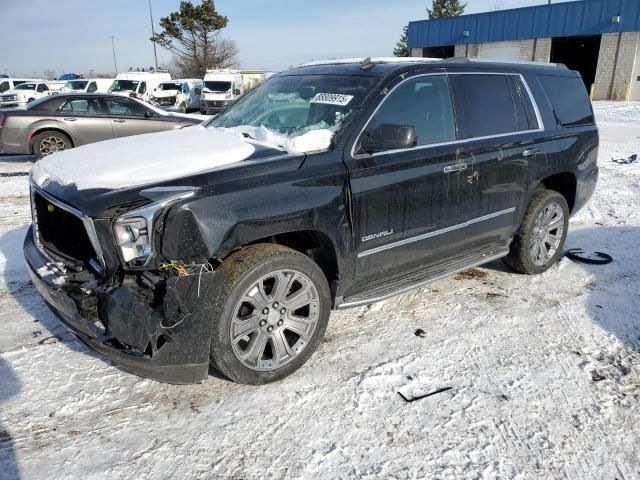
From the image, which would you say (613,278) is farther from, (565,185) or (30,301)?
(30,301)

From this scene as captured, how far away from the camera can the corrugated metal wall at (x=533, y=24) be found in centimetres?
3019

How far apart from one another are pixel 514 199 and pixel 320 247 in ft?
6.72

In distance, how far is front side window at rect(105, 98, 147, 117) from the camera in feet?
36.1

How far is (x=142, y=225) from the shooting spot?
8.43 feet

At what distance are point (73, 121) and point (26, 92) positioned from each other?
703 inches

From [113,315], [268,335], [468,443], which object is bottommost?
[468,443]

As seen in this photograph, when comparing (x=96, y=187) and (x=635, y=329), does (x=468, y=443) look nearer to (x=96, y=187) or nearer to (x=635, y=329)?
(x=635, y=329)

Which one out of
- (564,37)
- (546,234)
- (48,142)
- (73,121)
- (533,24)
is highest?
(533,24)

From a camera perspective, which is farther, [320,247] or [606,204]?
[606,204]

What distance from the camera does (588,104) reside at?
5.14 metres

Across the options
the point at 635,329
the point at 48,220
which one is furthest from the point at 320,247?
the point at 635,329

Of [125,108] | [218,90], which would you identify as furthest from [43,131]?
[218,90]

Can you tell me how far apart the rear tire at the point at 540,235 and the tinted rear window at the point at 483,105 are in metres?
0.81

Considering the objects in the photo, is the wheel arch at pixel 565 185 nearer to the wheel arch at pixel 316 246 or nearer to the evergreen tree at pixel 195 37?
the wheel arch at pixel 316 246
